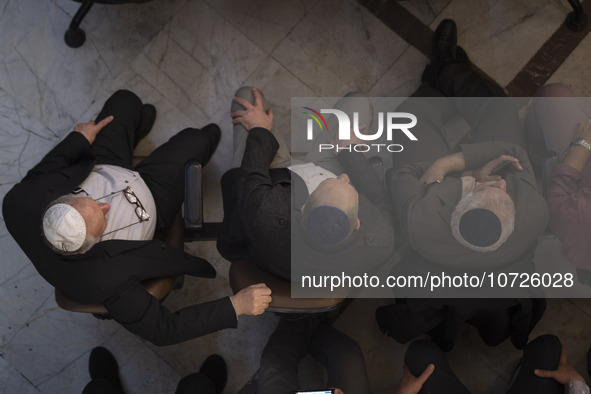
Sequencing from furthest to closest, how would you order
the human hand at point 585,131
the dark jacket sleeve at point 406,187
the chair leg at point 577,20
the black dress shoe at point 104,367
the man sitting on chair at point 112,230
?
the chair leg at point 577,20 → the black dress shoe at point 104,367 → the human hand at point 585,131 → the dark jacket sleeve at point 406,187 → the man sitting on chair at point 112,230

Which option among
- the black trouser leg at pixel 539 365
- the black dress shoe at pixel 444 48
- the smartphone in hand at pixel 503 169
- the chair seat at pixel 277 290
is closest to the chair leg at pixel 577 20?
the black dress shoe at pixel 444 48

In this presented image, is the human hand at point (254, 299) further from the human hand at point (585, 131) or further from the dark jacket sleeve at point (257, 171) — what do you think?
the human hand at point (585, 131)

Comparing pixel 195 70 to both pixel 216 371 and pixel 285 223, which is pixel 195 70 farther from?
pixel 216 371

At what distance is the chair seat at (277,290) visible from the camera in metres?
2.09

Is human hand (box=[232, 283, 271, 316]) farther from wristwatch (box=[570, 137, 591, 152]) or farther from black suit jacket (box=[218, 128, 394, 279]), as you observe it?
wristwatch (box=[570, 137, 591, 152])

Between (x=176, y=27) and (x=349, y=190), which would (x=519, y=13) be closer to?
(x=349, y=190)

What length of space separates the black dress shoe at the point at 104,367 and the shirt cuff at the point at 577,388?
7.07ft

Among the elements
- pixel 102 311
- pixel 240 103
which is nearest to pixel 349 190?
pixel 240 103

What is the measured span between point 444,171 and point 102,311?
5.00 feet

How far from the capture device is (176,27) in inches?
118

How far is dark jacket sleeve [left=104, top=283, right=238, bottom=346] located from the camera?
6.79 feet

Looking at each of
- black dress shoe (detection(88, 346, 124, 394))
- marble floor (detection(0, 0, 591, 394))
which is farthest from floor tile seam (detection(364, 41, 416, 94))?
black dress shoe (detection(88, 346, 124, 394))

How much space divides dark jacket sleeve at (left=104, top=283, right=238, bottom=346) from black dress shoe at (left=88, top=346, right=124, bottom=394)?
781 millimetres

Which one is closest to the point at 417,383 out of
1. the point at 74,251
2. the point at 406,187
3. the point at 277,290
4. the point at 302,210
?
the point at 277,290
